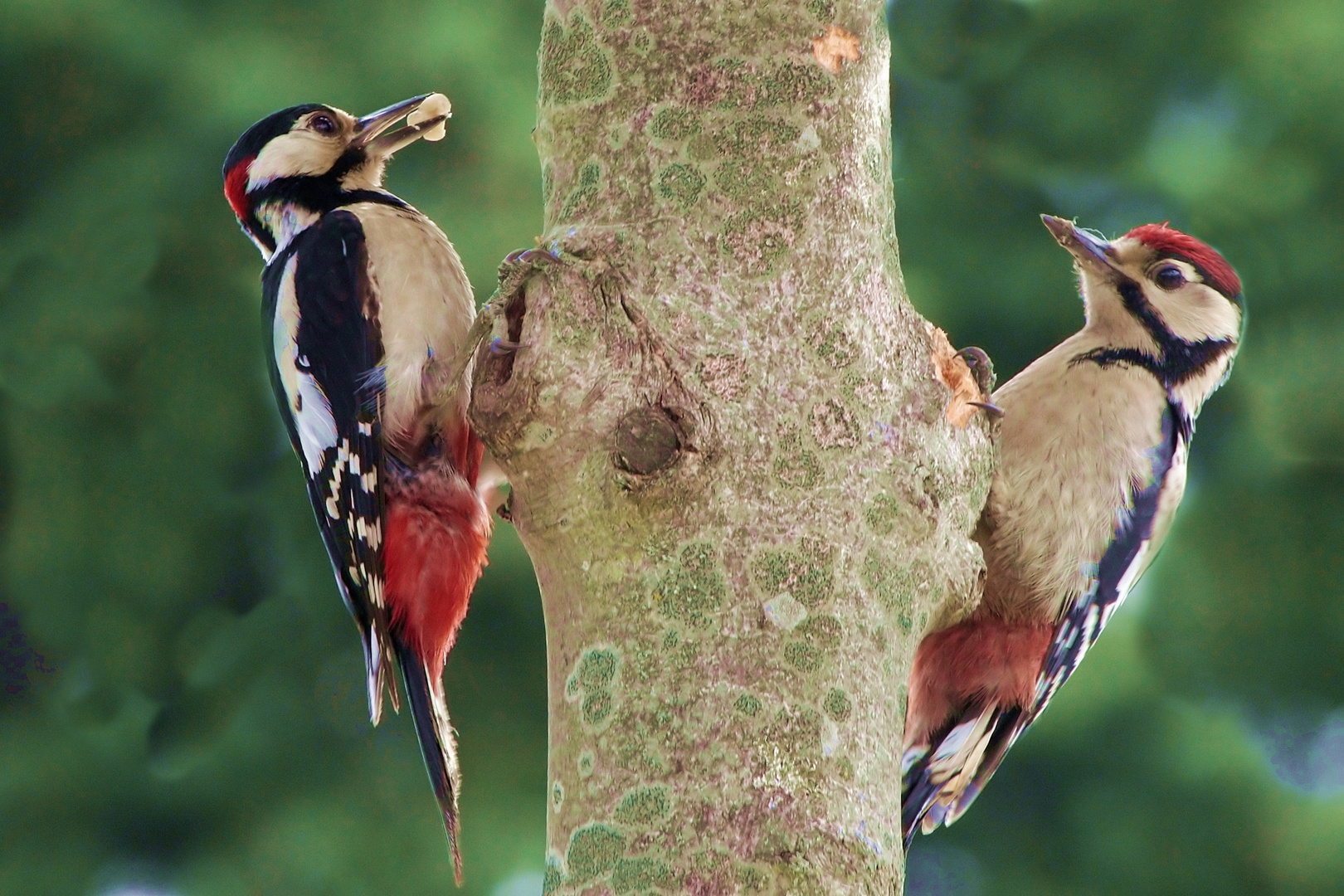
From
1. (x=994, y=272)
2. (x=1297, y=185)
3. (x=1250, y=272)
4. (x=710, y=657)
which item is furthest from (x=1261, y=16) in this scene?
(x=710, y=657)

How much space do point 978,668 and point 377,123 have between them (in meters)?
1.66

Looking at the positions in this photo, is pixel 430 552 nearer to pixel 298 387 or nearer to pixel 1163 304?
pixel 298 387

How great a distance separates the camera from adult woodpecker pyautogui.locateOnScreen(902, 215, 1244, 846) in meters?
2.69

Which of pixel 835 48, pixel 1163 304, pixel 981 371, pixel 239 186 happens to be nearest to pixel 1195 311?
pixel 1163 304

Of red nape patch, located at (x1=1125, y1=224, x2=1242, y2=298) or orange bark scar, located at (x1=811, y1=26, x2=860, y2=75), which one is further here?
red nape patch, located at (x1=1125, y1=224, x2=1242, y2=298)

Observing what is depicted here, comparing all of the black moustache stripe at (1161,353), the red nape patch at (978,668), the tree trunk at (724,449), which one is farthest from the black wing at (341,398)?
the black moustache stripe at (1161,353)

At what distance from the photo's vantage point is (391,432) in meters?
2.73

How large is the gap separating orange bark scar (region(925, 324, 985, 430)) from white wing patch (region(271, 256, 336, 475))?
126 centimetres

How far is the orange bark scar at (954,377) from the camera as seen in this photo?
→ 201 centimetres

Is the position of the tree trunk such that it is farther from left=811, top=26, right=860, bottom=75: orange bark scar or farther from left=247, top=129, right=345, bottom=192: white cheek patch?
left=247, top=129, right=345, bottom=192: white cheek patch

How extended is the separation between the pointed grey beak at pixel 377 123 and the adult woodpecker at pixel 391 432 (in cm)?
29

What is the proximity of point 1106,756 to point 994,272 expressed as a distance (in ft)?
4.28

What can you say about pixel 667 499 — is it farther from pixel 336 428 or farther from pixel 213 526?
pixel 213 526

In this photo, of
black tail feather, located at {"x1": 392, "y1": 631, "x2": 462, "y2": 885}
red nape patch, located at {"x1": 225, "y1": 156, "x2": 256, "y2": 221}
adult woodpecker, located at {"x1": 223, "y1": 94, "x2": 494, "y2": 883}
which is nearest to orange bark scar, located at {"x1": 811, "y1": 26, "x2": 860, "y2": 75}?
adult woodpecker, located at {"x1": 223, "y1": 94, "x2": 494, "y2": 883}
